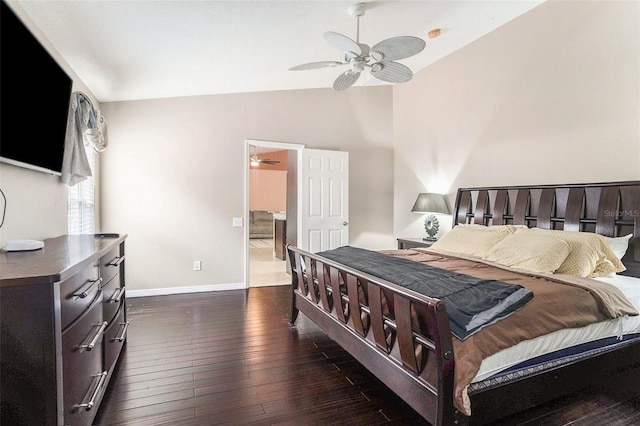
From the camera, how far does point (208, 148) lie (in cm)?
459

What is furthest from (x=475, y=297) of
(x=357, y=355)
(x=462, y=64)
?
(x=462, y=64)

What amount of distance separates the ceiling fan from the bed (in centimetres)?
169

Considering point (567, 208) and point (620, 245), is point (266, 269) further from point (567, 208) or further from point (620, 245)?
point (620, 245)

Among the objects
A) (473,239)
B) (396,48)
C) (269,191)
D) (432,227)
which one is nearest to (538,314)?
(473,239)

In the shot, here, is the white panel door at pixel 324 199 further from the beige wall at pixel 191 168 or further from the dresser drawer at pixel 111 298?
the dresser drawer at pixel 111 298

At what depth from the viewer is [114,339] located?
92.2 inches

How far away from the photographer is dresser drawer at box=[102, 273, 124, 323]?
6.84ft

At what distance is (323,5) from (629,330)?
132 inches

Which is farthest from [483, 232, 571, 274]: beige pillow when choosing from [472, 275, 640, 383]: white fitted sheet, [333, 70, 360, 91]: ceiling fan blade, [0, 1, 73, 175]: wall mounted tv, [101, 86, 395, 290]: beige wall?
[0, 1, 73, 175]: wall mounted tv

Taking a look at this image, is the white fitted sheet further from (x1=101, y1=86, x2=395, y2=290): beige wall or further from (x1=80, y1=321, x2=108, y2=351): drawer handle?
(x1=101, y1=86, x2=395, y2=290): beige wall

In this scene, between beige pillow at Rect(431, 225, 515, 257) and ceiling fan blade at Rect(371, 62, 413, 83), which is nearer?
ceiling fan blade at Rect(371, 62, 413, 83)

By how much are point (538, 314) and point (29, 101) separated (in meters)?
3.21

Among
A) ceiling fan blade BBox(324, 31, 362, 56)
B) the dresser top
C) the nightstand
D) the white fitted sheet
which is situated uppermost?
ceiling fan blade BBox(324, 31, 362, 56)

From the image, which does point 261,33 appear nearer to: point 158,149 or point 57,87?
point 57,87
